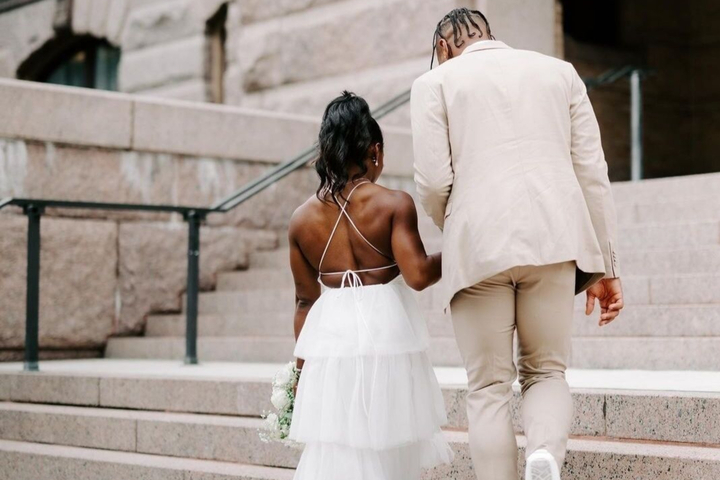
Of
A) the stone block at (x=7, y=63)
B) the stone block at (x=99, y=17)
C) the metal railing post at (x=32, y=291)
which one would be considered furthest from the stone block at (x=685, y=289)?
the stone block at (x=7, y=63)

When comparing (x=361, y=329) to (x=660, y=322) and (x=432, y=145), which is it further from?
(x=660, y=322)

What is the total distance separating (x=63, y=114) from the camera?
31.2ft

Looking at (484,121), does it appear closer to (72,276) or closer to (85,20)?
(72,276)

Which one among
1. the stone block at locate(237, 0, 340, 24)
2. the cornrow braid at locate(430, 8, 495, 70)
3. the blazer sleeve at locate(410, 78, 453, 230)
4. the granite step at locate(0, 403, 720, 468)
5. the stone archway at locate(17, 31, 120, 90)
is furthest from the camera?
the stone archway at locate(17, 31, 120, 90)

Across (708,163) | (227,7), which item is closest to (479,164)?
(227,7)

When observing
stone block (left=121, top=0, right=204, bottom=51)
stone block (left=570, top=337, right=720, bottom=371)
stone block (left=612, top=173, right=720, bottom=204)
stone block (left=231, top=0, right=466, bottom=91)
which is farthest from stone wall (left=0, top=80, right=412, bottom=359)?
stone block (left=570, top=337, right=720, bottom=371)

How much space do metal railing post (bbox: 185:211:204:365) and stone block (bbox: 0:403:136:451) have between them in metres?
0.96

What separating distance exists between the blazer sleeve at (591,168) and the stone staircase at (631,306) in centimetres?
245

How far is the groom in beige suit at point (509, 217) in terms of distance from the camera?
4062mm

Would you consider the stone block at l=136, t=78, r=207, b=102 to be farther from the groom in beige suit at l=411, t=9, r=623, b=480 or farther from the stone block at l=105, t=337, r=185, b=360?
the groom in beige suit at l=411, t=9, r=623, b=480

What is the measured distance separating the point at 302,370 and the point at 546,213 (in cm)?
112

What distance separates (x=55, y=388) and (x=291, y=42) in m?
5.58

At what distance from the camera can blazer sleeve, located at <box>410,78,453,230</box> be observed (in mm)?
4172

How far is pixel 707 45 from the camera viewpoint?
567 inches
